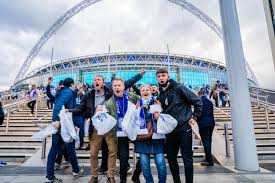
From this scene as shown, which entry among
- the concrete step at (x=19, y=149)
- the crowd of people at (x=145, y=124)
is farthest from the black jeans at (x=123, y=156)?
the concrete step at (x=19, y=149)

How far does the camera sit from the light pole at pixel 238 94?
13.5 feet

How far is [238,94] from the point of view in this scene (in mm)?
4379

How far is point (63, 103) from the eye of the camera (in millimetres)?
3586

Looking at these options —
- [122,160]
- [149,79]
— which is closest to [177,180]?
[122,160]

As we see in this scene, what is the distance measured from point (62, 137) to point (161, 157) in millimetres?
1650

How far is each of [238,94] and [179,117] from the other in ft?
6.95

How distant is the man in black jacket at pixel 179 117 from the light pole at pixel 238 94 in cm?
182

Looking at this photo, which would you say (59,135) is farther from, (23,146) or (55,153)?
(23,146)

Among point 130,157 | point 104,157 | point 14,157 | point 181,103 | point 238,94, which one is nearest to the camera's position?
point 181,103

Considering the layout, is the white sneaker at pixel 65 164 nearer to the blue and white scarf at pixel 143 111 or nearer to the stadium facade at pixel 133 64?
the blue and white scarf at pixel 143 111

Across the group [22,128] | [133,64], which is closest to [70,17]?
[133,64]

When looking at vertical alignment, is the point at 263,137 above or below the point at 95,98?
below

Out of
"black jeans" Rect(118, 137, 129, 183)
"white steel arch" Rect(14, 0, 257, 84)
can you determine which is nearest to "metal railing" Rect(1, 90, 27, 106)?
"black jeans" Rect(118, 137, 129, 183)

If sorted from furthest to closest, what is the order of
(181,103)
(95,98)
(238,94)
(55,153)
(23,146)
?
(23,146) < (238,94) < (95,98) < (55,153) < (181,103)
